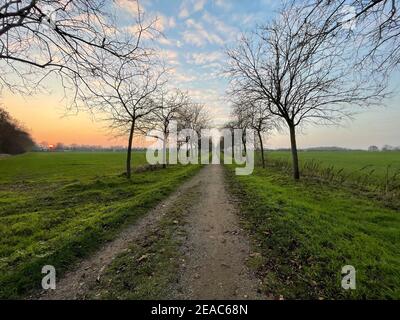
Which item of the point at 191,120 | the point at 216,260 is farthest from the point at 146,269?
the point at 191,120

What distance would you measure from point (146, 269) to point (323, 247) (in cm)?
369

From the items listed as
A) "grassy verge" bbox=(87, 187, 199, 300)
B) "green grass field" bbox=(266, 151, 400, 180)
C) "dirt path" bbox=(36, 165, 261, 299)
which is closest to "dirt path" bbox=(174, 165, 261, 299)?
"dirt path" bbox=(36, 165, 261, 299)

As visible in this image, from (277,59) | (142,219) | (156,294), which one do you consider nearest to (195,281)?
(156,294)

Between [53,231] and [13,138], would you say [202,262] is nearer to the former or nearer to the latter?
[53,231]

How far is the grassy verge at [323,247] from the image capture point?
11.8 ft

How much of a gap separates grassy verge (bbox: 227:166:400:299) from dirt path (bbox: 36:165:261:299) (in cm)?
39

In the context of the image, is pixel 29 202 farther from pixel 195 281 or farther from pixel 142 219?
pixel 195 281

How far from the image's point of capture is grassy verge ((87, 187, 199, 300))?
11.8 ft

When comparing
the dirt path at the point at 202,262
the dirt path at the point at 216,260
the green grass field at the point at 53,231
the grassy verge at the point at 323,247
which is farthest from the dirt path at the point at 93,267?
the grassy verge at the point at 323,247

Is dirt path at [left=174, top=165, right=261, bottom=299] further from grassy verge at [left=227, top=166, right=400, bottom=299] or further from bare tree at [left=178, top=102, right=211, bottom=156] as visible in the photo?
bare tree at [left=178, top=102, right=211, bottom=156]

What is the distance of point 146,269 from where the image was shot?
13.9ft

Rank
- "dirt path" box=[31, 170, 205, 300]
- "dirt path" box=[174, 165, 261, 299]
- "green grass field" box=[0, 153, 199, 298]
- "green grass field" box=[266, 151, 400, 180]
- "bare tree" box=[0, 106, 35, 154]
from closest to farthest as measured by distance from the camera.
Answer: "dirt path" box=[174, 165, 261, 299] → "dirt path" box=[31, 170, 205, 300] → "green grass field" box=[0, 153, 199, 298] → "green grass field" box=[266, 151, 400, 180] → "bare tree" box=[0, 106, 35, 154]

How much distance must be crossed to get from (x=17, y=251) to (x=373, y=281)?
7.14m

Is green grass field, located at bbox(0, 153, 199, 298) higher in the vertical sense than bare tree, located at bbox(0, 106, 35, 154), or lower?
lower
